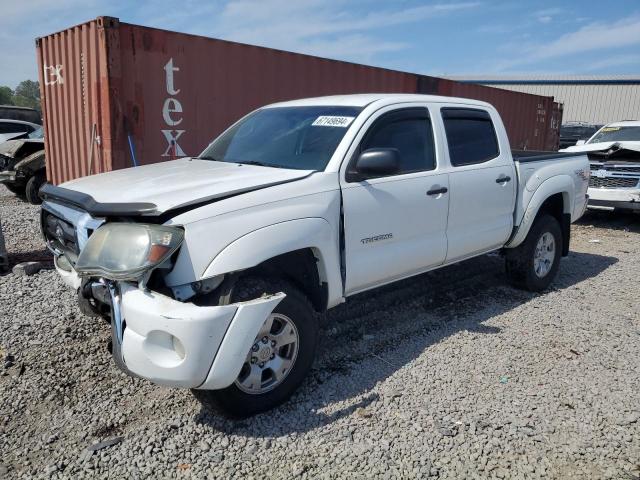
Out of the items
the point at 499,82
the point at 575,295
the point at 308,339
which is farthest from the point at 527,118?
the point at 499,82

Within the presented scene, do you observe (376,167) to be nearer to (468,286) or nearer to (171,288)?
(171,288)

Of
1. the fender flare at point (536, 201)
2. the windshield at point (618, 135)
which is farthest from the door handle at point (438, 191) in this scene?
the windshield at point (618, 135)

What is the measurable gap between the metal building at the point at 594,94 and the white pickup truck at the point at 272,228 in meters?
30.5

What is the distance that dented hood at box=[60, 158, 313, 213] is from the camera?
114 inches

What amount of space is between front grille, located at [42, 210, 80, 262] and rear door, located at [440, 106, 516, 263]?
9.11 feet

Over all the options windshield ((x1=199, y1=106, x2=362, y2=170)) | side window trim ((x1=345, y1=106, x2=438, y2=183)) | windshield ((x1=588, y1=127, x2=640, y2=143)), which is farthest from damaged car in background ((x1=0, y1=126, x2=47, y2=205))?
windshield ((x1=588, y1=127, x2=640, y2=143))

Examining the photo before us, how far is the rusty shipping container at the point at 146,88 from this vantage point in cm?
645

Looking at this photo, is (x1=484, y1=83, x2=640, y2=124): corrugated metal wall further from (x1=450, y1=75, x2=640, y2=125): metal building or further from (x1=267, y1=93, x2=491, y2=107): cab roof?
(x1=267, y1=93, x2=491, y2=107): cab roof

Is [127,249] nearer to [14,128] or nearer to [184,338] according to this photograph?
[184,338]

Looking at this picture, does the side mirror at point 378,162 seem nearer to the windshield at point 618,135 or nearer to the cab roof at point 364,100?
the cab roof at point 364,100

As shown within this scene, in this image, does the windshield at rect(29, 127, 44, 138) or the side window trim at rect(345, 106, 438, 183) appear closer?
the side window trim at rect(345, 106, 438, 183)

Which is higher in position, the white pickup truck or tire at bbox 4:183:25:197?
the white pickup truck

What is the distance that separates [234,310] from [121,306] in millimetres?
610

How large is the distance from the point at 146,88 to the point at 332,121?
3.79 meters
